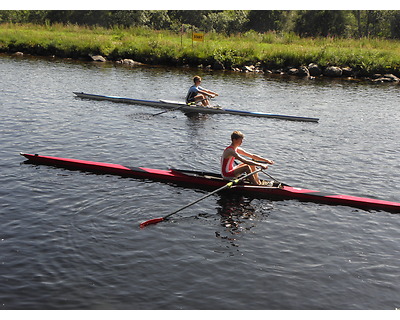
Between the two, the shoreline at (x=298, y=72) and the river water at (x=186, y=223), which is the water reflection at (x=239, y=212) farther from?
the shoreline at (x=298, y=72)

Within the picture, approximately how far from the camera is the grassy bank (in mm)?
41969

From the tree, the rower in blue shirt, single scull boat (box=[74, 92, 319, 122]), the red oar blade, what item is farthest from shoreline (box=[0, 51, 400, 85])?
the red oar blade

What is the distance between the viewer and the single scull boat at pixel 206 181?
511 inches

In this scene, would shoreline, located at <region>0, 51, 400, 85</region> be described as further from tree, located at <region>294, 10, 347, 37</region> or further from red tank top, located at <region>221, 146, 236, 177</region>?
red tank top, located at <region>221, 146, 236, 177</region>

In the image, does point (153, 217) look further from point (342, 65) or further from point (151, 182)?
point (342, 65)

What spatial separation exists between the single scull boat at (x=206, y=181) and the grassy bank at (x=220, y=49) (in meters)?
29.6

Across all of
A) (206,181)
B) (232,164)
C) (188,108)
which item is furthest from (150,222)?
(188,108)

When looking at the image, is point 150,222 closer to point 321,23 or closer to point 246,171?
point 246,171

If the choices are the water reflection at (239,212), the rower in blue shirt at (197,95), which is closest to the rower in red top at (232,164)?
A: the water reflection at (239,212)

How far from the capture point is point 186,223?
38.2 ft

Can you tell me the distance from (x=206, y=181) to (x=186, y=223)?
7.87ft

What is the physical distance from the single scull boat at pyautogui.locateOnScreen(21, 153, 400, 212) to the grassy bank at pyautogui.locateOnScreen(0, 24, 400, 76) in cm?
2962

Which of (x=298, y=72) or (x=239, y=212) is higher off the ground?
(x=298, y=72)

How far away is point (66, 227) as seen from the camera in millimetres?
10859
